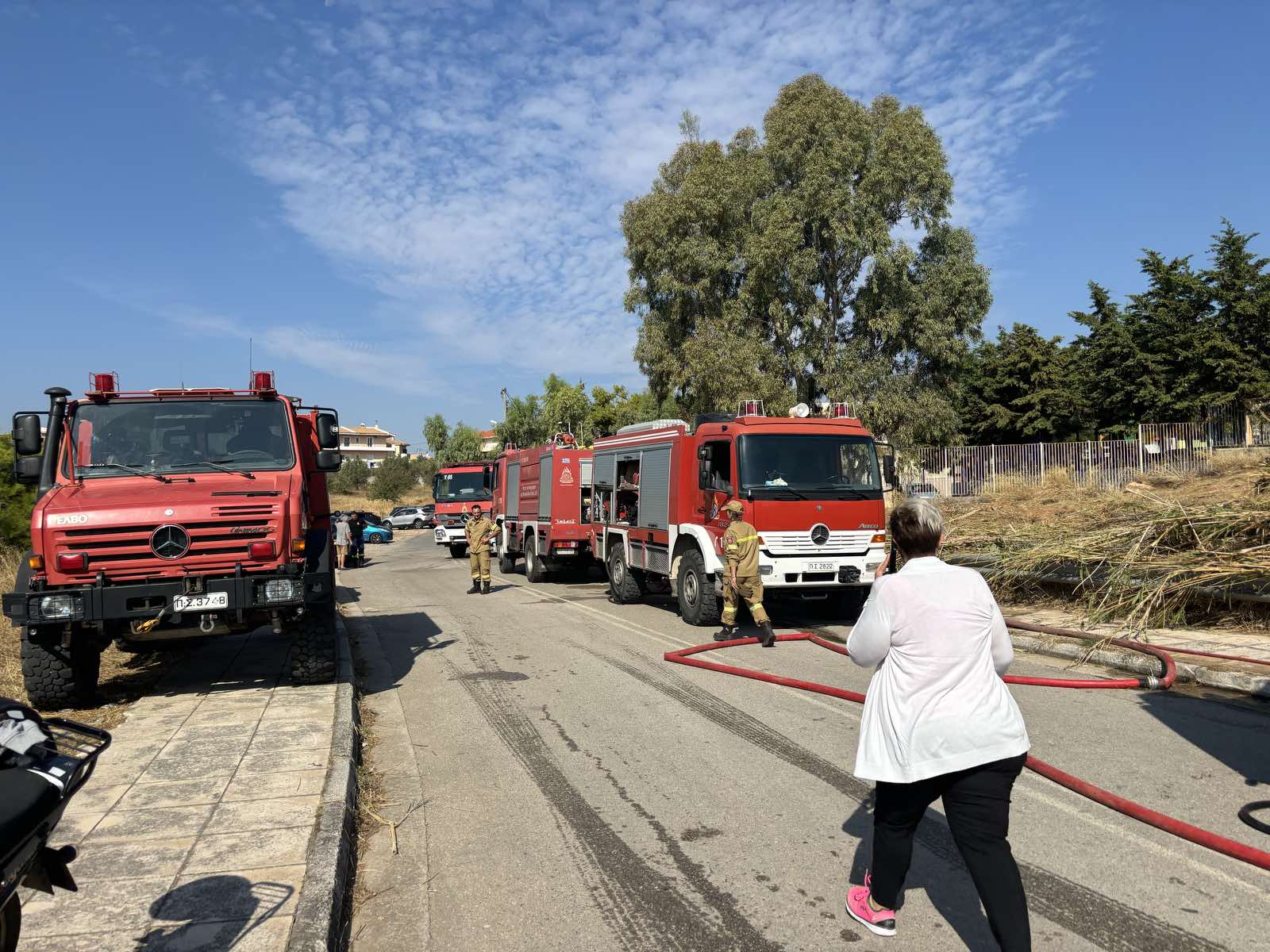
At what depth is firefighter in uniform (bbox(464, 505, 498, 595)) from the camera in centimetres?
1659

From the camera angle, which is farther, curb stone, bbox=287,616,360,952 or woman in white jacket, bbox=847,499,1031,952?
curb stone, bbox=287,616,360,952

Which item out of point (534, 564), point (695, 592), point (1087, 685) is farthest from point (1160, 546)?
point (534, 564)

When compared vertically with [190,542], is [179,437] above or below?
above

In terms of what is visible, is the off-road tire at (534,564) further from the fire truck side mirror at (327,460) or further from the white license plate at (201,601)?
the white license plate at (201,601)

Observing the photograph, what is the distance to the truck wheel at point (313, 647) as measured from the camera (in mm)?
7621

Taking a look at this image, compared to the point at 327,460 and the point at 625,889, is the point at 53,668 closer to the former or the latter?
the point at 327,460

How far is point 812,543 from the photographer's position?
10.9 m

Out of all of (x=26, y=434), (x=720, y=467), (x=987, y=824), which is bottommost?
(x=987, y=824)

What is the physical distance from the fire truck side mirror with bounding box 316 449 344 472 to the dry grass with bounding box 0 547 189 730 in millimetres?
2497

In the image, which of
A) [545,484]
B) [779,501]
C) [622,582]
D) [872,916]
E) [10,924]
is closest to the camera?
[10,924]

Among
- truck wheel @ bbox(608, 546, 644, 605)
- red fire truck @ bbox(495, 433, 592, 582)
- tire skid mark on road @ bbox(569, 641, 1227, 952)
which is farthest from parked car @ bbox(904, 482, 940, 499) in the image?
tire skid mark on road @ bbox(569, 641, 1227, 952)

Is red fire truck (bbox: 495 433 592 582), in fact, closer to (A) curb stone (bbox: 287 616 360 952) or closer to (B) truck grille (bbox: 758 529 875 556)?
(B) truck grille (bbox: 758 529 875 556)

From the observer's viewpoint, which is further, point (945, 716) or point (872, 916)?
point (872, 916)

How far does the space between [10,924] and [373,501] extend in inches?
3021
